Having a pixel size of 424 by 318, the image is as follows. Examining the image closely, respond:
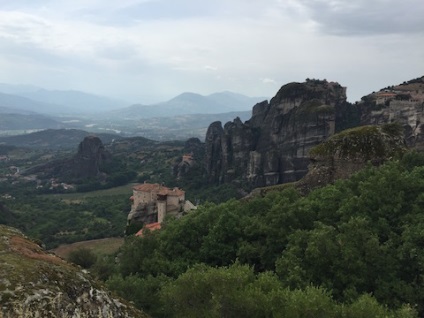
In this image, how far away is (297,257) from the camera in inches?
1040

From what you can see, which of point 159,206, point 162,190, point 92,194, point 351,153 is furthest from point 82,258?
point 92,194

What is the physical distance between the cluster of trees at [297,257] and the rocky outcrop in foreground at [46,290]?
6679 millimetres

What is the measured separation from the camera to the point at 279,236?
31.5 metres

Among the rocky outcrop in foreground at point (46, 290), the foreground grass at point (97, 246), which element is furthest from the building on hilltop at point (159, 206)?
the rocky outcrop in foreground at point (46, 290)

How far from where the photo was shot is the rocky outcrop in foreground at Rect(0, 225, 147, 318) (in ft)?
39.4

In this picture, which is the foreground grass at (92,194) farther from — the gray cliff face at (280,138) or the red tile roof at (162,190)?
the red tile roof at (162,190)

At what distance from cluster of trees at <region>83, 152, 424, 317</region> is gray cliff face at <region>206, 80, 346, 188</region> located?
72577 millimetres

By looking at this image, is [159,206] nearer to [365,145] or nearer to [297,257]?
[365,145]

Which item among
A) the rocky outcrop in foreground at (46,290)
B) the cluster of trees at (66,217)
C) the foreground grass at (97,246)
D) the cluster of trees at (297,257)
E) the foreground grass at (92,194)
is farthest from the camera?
the foreground grass at (92,194)

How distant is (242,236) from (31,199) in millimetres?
146004

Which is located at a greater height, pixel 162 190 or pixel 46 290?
pixel 46 290

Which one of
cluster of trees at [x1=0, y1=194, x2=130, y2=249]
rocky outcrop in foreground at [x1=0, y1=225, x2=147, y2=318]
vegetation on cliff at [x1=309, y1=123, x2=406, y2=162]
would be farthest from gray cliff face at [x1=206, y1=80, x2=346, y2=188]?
rocky outcrop in foreground at [x1=0, y1=225, x2=147, y2=318]

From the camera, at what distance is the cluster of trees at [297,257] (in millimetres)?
19750

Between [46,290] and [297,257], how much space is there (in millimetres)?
17466
